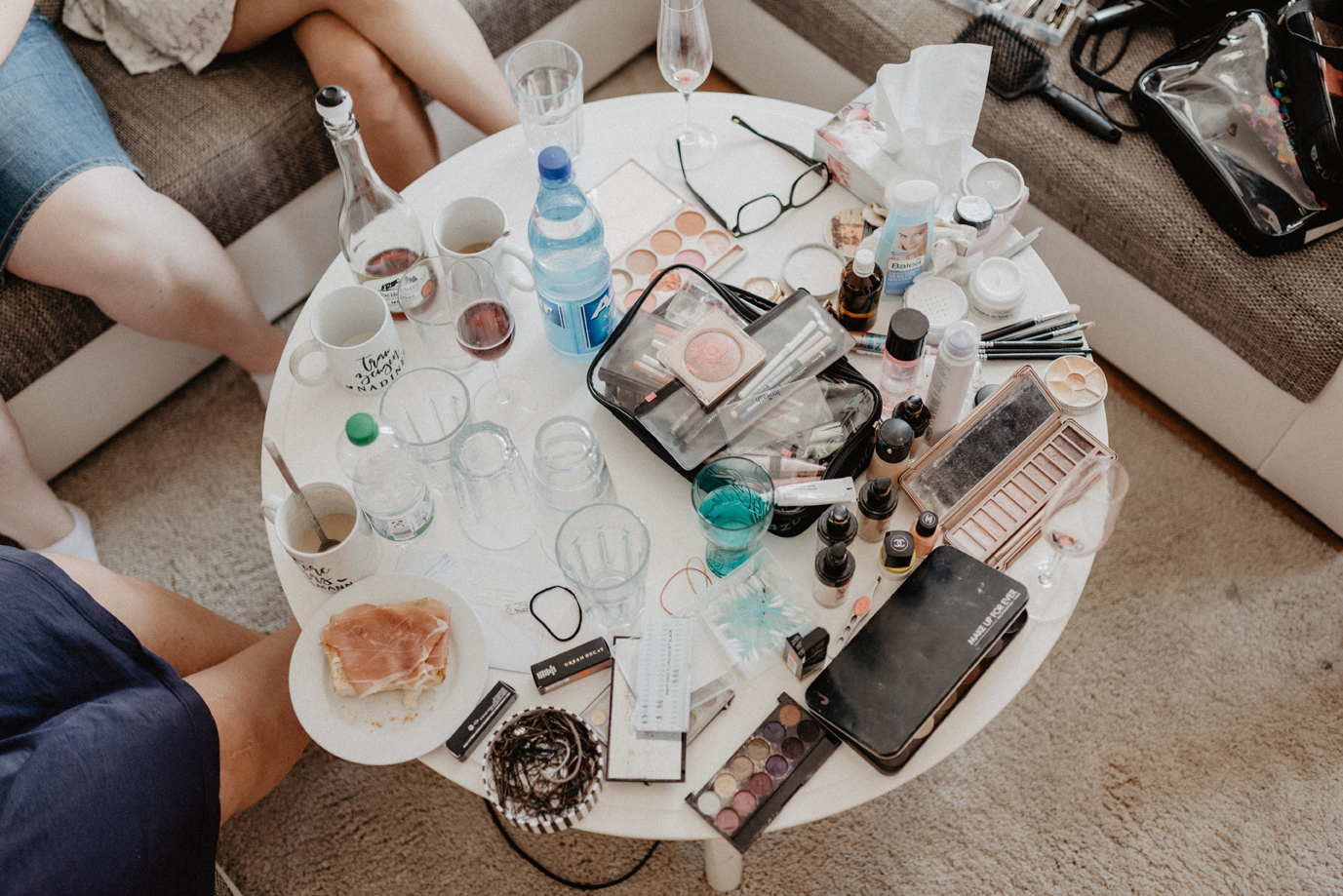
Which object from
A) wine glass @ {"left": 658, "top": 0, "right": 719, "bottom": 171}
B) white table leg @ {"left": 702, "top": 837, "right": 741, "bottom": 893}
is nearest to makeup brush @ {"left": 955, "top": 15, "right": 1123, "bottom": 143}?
wine glass @ {"left": 658, "top": 0, "right": 719, "bottom": 171}

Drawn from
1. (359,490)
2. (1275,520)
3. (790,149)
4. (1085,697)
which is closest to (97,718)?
(359,490)

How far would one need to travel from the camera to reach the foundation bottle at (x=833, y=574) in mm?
1008

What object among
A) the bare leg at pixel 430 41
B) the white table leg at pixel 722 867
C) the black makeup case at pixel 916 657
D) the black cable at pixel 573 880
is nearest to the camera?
the black makeup case at pixel 916 657

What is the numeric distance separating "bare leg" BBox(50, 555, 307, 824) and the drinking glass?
43 centimetres

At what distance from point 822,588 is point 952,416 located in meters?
0.28

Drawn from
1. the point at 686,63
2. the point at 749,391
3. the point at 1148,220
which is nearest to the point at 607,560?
the point at 749,391

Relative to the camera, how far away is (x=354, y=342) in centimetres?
122

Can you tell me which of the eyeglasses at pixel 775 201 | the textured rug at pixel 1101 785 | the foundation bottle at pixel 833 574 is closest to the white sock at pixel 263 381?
the textured rug at pixel 1101 785

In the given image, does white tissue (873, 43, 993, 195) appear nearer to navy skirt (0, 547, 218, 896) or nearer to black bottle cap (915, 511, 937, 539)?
black bottle cap (915, 511, 937, 539)

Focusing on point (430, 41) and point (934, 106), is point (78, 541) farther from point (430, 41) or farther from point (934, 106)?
point (934, 106)

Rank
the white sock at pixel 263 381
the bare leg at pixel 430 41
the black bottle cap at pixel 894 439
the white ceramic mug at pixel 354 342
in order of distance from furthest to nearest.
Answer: the white sock at pixel 263 381 → the bare leg at pixel 430 41 → the white ceramic mug at pixel 354 342 → the black bottle cap at pixel 894 439

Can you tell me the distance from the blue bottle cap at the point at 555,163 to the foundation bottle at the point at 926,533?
0.56 metres

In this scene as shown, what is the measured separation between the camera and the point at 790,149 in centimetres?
142

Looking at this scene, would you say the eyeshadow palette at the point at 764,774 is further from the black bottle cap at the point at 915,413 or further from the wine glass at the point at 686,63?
the wine glass at the point at 686,63
